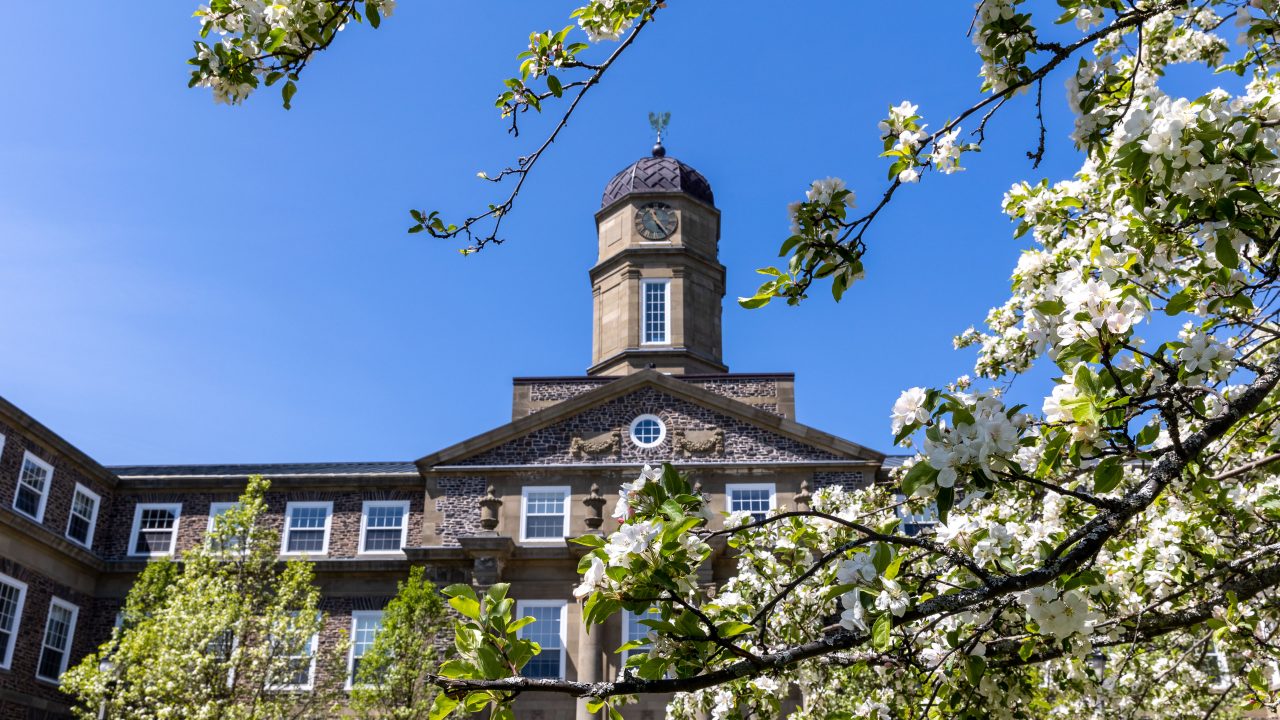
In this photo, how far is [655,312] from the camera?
34750mm

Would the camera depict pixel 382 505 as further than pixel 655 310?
No

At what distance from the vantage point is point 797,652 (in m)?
4.06

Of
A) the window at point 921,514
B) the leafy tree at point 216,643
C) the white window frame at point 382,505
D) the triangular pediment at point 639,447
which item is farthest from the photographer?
the white window frame at point 382,505

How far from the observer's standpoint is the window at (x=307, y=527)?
2941cm

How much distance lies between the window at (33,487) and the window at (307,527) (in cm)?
603

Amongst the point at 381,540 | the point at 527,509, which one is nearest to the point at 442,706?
the point at 527,509

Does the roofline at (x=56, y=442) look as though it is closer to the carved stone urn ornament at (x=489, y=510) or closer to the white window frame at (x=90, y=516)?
the white window frame at (x=90, y=516)

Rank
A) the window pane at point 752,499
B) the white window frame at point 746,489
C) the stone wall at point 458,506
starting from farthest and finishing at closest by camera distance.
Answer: the stone wall at point 458,506 → the white window frame at point 746,489 → the window pane at point 752,499

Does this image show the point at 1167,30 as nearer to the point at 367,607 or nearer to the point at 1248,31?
the point at 1248,31

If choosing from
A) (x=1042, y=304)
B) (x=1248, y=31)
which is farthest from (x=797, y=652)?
(x=1248, y=31)

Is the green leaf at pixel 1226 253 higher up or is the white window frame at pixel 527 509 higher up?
the white window frame at pixel 527 509

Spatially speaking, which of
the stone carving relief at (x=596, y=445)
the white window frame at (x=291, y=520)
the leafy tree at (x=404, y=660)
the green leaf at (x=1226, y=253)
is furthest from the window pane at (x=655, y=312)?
the green leaf at (x=1226, y=253)

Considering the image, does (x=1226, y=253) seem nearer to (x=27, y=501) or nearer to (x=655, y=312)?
(x=27, y=501)

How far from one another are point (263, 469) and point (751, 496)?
14655 mm
